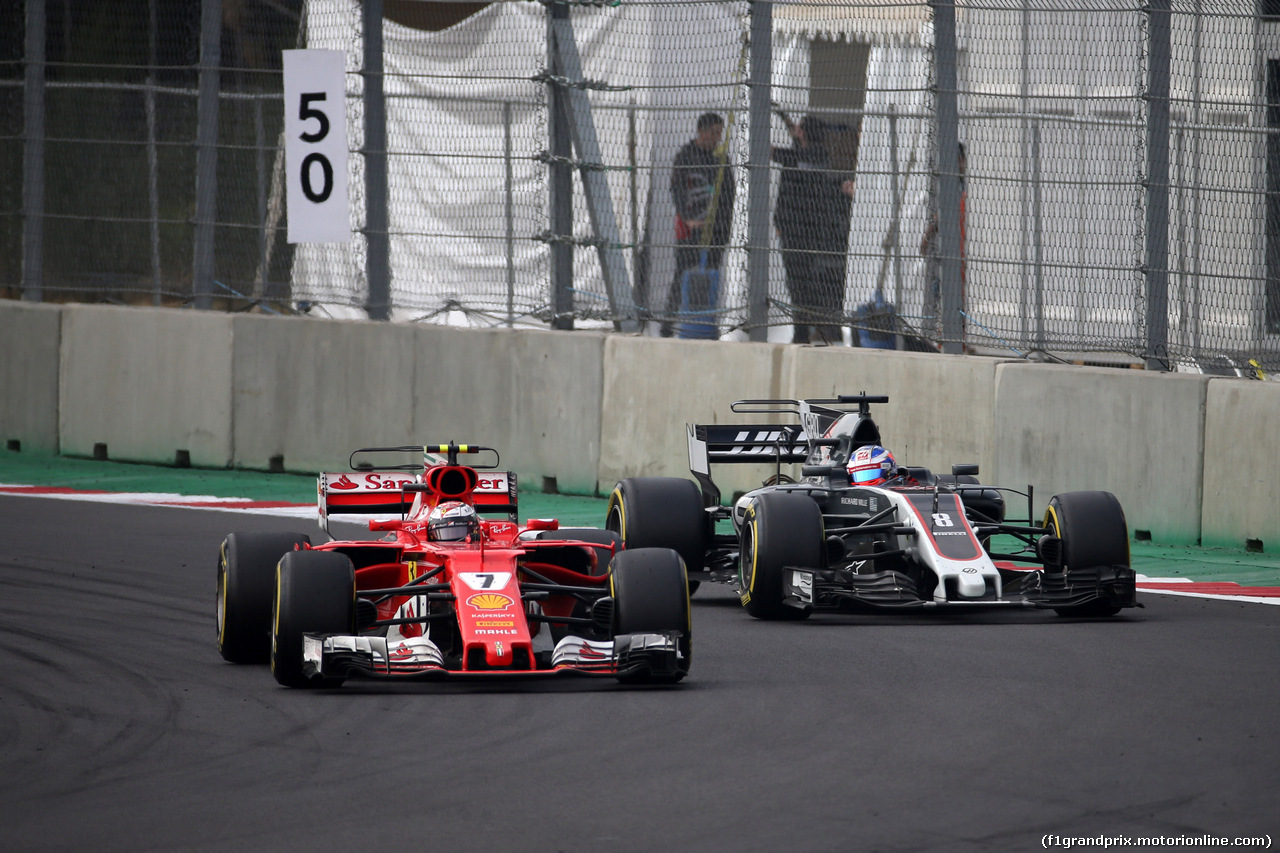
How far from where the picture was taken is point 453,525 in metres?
8.77

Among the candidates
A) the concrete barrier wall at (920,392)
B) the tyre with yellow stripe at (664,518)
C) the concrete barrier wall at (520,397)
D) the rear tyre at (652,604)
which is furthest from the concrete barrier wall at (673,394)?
the rear tyre at (652,604)

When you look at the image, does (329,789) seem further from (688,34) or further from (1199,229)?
(688,34)

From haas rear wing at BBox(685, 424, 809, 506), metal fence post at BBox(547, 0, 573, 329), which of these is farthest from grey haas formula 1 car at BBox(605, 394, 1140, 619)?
metal fence post at BBox(547, 0, 573, 329)

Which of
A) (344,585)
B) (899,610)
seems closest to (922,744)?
(344,585)

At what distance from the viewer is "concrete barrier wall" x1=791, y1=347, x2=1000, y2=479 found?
521 inches

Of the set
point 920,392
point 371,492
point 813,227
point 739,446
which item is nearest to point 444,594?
point 371,492

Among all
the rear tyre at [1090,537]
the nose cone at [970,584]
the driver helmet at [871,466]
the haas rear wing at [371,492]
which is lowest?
the nose cone at [970,584]

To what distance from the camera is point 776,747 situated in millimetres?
6805

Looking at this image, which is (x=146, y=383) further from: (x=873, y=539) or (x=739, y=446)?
(x=873, y=539)

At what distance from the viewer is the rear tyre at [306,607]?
7.78 m

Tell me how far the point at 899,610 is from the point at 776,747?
11.5 ft

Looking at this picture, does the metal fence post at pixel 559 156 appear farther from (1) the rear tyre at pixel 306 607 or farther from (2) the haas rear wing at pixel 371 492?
(1) the rear tyre at pixel 306 607

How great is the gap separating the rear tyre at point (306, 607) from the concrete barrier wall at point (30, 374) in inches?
383

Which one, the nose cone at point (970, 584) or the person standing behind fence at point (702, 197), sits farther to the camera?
the person standing behind fence at point (702, 197)
